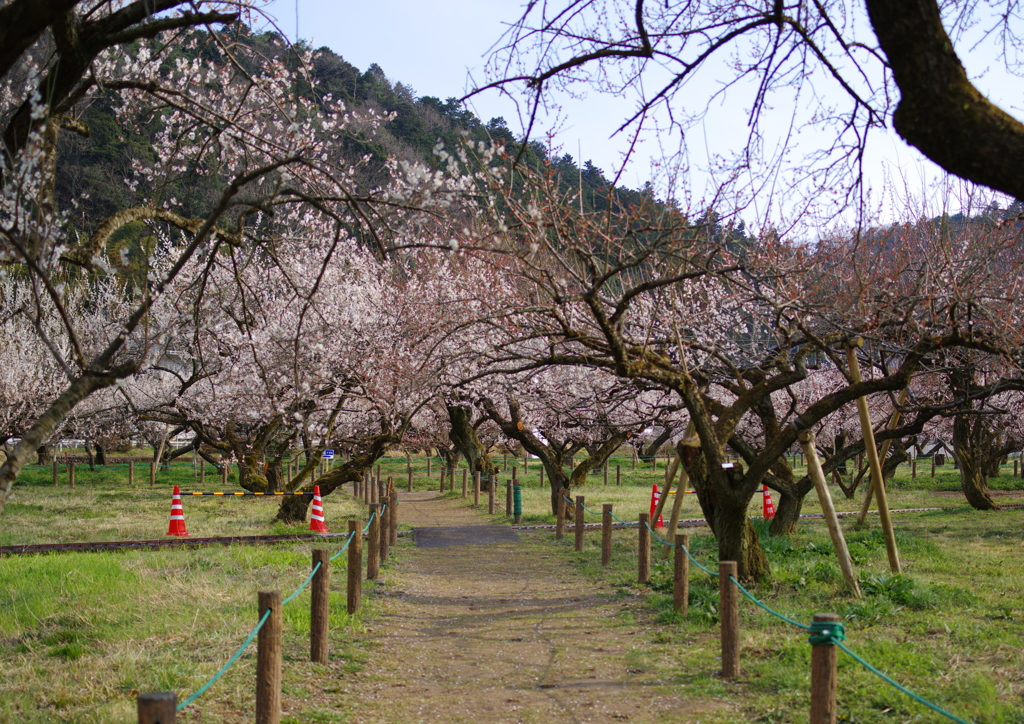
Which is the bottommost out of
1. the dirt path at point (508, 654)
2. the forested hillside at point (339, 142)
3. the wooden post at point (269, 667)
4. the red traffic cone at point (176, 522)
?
the dirt path at point (508, 654)

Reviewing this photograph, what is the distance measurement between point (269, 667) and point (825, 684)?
3194 millimetres

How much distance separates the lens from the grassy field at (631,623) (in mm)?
5520

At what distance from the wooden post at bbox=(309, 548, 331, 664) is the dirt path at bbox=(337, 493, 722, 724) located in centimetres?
42

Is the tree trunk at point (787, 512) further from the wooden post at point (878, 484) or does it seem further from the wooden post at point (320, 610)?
the wooden post at point (320, 610)

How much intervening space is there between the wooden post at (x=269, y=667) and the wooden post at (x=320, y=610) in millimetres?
1679

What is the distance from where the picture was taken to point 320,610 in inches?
263

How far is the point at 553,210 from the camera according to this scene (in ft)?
26.0

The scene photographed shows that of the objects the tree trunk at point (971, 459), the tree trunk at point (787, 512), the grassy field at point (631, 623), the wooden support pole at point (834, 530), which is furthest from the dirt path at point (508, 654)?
the tree trunk at point (971, 459)

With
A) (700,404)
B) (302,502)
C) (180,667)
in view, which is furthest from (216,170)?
(302,502)

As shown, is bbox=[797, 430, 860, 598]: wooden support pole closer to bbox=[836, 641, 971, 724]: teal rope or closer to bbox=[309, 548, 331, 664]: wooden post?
bbox=[836, 641, 971, 724]: teal rope

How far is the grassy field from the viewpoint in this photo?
5.52 m

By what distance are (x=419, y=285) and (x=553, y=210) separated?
1191 centimetres

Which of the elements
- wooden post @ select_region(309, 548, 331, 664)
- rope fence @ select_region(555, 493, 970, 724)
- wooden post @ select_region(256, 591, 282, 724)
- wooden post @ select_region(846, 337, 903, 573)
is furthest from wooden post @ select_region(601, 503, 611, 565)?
wooden post @ select_region(256, 591, 282, 724)

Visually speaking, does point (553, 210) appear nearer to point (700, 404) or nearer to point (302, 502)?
point (700, 404)
